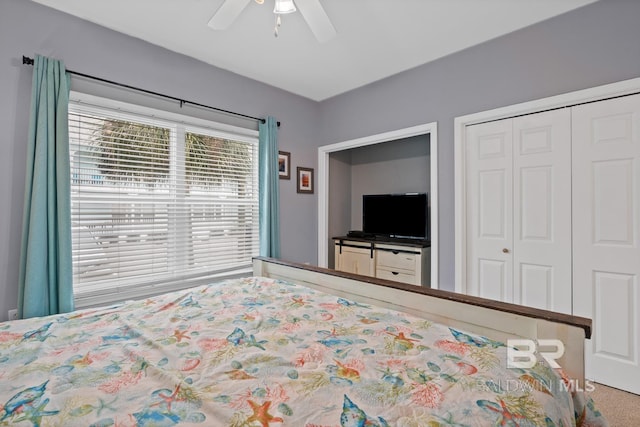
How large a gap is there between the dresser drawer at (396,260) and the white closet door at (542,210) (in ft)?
3.64

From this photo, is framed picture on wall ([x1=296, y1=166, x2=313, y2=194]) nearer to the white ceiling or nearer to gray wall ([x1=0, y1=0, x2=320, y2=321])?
gray wall ([x1=0, y1=0, x2=320, y2=321])

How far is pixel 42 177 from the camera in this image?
2.05 meters

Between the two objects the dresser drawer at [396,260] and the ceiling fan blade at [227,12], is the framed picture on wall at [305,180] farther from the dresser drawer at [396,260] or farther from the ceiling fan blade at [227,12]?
the ceiling fan blade at [227,12]

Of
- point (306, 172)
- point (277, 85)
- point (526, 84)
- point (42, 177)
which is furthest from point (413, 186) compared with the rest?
point (42, 177)

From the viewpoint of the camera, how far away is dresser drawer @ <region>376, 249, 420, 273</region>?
352 centimetres

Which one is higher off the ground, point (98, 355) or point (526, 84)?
point (526, 84)

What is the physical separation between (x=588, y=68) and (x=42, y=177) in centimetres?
380

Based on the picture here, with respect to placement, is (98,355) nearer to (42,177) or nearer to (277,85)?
(42,177)

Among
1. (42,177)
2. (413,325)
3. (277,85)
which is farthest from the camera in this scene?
(277,85)

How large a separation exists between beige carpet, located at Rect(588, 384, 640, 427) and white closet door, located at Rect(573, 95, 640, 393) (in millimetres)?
69

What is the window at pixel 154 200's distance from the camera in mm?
2369

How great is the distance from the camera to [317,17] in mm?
1752

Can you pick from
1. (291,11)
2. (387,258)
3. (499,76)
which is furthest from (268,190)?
(499,76)

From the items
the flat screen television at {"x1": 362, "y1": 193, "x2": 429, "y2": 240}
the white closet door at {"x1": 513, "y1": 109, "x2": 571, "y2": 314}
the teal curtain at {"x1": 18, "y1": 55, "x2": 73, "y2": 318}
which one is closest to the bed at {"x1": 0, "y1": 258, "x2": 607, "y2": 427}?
the teal curtain at {"x1": 18, "y1": 55, "x2": 73, "y2": 318}
